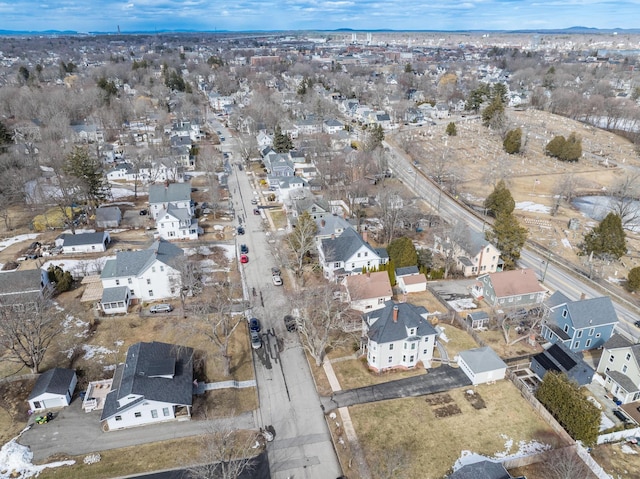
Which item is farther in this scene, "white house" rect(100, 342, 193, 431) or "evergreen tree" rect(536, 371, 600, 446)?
"white house" rect(100, 342, 193, 431)

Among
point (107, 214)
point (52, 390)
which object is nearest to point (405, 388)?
point (52, 390)

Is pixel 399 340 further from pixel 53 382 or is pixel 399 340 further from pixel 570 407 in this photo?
pixel 53 382

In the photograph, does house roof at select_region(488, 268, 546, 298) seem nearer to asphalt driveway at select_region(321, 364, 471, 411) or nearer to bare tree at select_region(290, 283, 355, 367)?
asphalt driveway at select_region(321, 364, 471, 411)

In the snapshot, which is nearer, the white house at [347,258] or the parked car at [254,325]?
the parked car at [254,325]

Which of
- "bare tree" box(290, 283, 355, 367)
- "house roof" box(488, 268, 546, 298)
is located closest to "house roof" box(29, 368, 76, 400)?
"bare tree" box(290, 283, 355, 367)

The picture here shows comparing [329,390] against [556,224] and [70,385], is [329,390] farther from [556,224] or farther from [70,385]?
[556,224]

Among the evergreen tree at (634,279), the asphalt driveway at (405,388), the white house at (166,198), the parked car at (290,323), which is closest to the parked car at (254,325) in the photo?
the parked car at (290,323)

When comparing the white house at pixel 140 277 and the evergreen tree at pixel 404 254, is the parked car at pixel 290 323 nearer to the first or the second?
the white house at pixel 140 277
